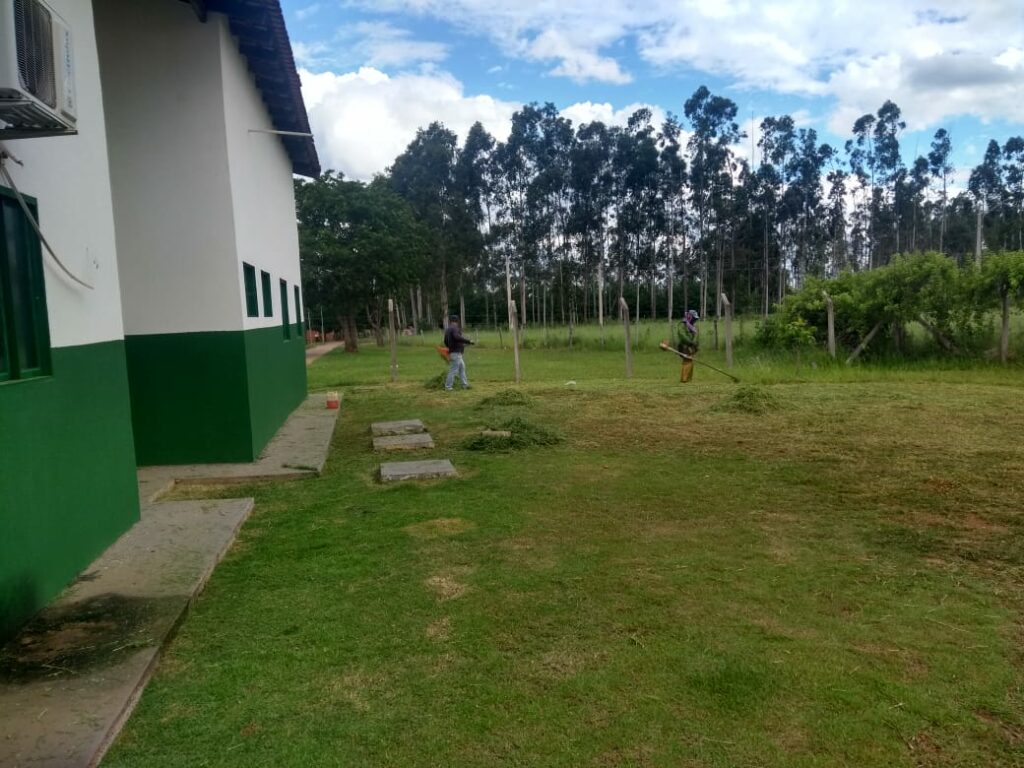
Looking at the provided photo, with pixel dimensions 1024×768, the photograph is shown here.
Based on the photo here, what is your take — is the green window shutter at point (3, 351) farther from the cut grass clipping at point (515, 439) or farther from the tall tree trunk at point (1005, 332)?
the tall tree trunk at point (1005, 332)

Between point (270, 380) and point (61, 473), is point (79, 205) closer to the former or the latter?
point (61, 473)

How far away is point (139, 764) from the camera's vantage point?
2680 millimetres

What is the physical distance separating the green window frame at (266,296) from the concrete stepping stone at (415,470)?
3722 millimetres

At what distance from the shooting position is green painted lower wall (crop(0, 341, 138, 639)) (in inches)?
144

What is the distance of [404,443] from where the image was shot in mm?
8914

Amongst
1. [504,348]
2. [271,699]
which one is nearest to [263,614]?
[271,699]

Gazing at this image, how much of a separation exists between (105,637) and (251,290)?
619cm

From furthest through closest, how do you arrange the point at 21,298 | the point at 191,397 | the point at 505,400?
the point at 505,400, the point at 191,397, the point at 21,298

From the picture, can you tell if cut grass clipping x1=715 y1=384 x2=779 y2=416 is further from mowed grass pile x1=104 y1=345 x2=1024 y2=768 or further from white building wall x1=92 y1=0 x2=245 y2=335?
white building wall x1=92 y1=0 x2=245 y2=335

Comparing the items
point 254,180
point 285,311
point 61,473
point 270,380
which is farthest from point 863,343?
point 61,473

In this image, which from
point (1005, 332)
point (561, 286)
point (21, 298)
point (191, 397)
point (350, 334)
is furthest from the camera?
point (561, 286)

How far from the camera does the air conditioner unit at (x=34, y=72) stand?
10.3 feet

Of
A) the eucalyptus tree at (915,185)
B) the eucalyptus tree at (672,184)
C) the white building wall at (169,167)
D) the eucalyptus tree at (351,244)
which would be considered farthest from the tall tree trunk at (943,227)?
the white building wall at (169,167)

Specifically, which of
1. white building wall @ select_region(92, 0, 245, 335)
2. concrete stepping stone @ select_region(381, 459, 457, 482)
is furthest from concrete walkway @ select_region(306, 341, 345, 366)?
concrete stepping stone @ select_region(381, 459, 457, 482)
